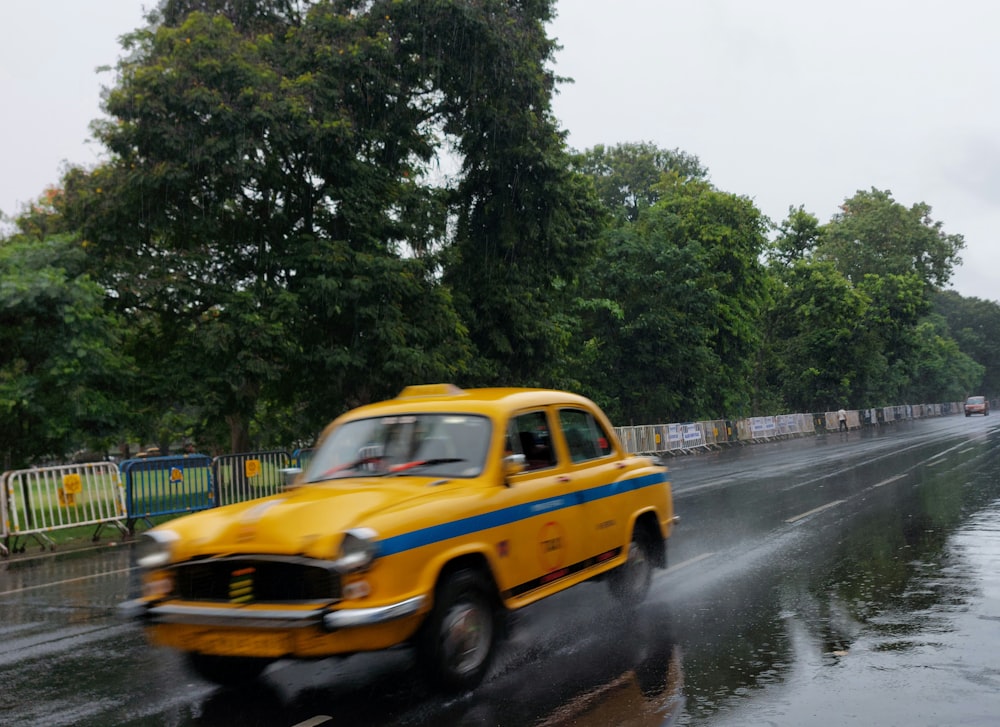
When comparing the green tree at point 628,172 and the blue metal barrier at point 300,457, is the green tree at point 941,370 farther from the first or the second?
the blue metal barrier at point 300,457

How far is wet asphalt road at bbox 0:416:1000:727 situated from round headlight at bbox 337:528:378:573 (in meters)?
0.86

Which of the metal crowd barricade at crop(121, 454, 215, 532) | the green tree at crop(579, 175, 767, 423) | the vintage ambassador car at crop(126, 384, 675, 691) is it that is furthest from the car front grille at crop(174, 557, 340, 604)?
the green tree at crop(579, 175, 767, 423)

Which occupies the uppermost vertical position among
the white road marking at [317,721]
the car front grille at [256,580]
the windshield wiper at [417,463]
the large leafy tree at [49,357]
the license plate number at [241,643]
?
the large leafy tree at [49,357]

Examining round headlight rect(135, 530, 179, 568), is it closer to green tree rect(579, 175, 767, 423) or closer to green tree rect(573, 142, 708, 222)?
green tree rect(579, 175, 767, 423)

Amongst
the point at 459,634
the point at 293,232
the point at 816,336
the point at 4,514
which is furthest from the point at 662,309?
the point at 459,634

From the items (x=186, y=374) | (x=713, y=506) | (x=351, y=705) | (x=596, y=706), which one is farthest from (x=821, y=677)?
(x=186, y=374)

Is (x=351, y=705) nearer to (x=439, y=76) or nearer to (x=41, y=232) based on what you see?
(x=41, y=232)

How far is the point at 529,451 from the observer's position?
6.93 m

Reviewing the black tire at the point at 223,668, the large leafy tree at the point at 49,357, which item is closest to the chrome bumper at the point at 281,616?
the black tire at the point at 223,668

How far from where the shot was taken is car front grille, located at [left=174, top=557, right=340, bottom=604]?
521 centimetres

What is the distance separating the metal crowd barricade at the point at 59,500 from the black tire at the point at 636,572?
10.3 metres

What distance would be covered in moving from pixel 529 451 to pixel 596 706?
6.89ft

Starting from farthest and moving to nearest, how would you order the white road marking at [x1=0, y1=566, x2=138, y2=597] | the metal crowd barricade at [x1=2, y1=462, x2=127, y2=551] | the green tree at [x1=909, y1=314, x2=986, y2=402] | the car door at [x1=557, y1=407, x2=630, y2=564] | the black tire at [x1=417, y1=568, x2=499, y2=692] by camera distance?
the green tree at [x1=909, y1=314, x2=986, y2=402] → the metal crowd barricade at [x1=2, y1=462, x2=127, y2=551] → the white road marking at [x1=0, y1=566, x2=138, y2=597] → the car door at [x1=557, y1=407, x2=630, y2=564] → the black tire at [x1=417, y1=568, x2=499, y2=692]

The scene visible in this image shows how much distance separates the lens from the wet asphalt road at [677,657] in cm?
530
